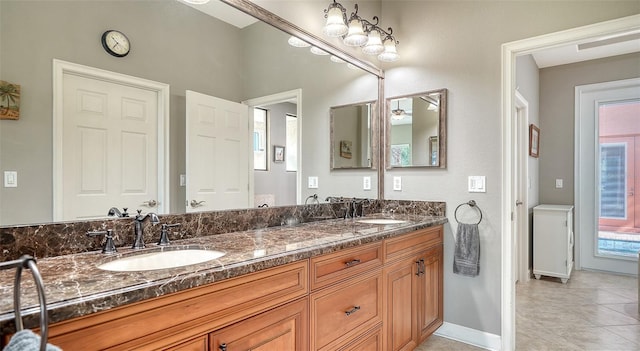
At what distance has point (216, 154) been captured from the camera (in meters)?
1.81

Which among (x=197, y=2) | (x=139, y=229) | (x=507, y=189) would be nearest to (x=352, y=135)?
(x=507, y=189)

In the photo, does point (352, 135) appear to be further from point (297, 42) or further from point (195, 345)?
point (195, 345)

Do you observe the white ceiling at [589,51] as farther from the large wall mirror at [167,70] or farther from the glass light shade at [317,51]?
the large wall mirror at [167,70]

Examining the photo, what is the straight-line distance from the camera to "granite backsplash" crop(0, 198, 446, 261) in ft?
3.87

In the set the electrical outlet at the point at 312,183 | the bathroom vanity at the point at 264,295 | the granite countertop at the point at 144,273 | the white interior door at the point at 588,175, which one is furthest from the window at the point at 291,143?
the white interior door at the point at 588,175

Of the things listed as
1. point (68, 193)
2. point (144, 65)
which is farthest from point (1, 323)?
point (144, 65)

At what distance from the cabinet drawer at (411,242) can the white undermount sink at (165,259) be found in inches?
39.4

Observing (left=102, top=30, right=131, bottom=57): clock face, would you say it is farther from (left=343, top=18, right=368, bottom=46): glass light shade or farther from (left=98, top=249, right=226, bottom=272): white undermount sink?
(left=343, top=18, right=368, bottom=46): glass light shade

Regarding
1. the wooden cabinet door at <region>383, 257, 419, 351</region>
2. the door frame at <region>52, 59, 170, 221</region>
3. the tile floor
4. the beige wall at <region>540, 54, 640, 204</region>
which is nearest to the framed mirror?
the wooden cabinet door at <region>383, 257, 419, 351</region>

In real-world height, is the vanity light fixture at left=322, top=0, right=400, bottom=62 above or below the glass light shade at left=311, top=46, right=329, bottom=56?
above

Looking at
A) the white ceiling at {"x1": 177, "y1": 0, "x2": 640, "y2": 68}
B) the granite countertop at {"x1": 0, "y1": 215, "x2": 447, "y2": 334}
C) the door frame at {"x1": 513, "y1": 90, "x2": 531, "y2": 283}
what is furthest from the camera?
the door frame at {"x1": 513, "y1": 90, "x2": 531, "y2": 283}

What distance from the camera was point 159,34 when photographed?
60.7 inches

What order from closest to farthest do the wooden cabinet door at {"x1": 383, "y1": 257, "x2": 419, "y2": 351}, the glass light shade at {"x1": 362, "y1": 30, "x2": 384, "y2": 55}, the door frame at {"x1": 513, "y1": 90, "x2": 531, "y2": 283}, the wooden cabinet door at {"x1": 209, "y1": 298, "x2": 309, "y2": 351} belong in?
1. the wooden cabinet door at {"x1": 209, "y1": 298, "x2": 309, "y2": 351}
2. the wooden cabinet door at {"x1": 383, "y1": 257, "x2": 419, "y2": 351}
3. the glass light shade at {"x1": 362, "y1": 30, "x2": 384, "y2": 55}
4. the door frame at {"x1": 513, "y1": 90, "x2": 531, "y2": 283}

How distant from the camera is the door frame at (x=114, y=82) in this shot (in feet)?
4.02
